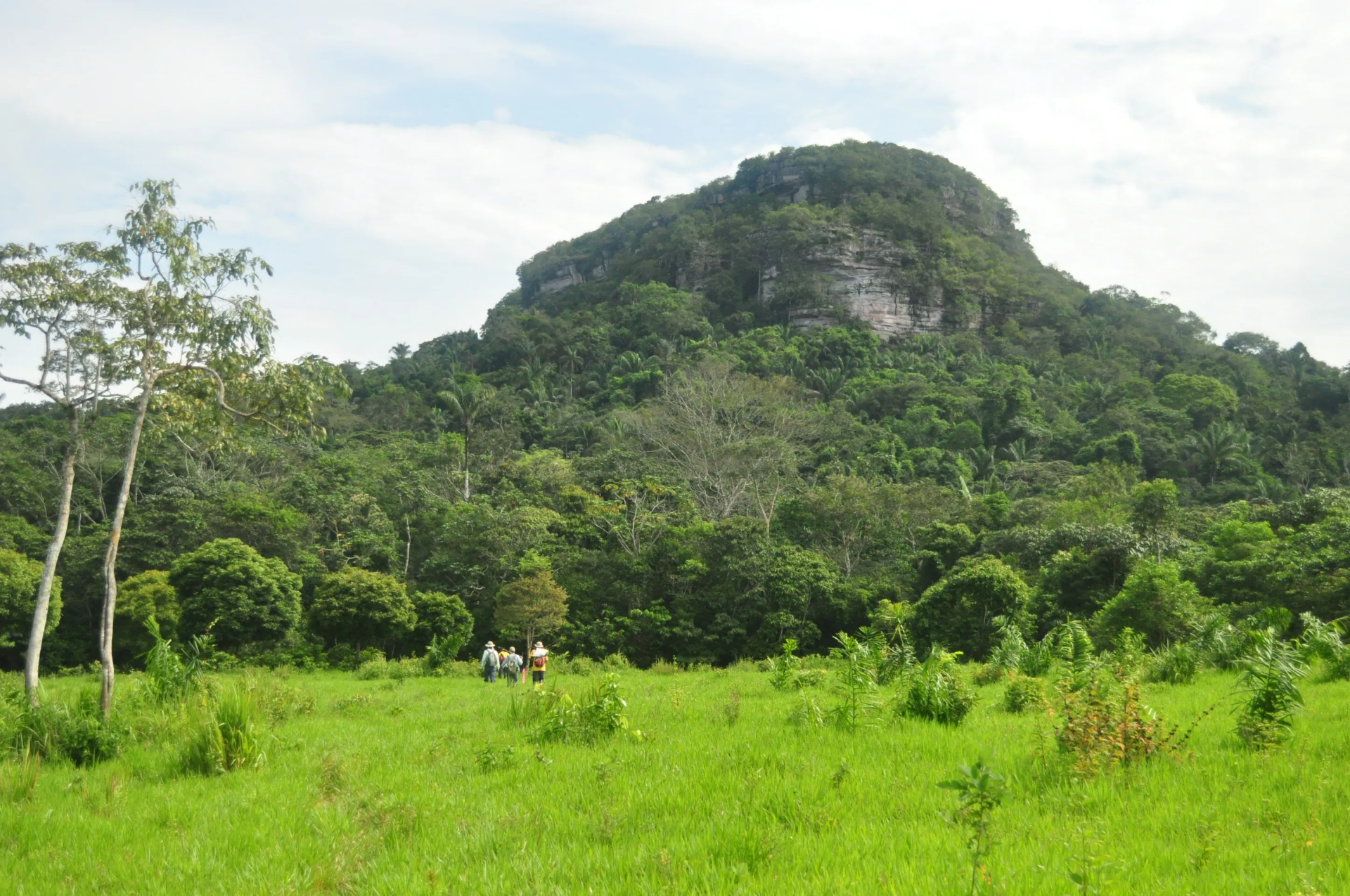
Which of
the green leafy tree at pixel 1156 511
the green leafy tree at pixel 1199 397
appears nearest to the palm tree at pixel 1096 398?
the green leafy tree at pixel 1199 397

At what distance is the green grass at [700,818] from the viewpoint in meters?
4.29

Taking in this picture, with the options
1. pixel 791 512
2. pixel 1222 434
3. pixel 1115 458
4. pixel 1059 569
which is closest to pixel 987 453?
pixel 1115 458

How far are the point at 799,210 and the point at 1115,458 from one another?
182 feet

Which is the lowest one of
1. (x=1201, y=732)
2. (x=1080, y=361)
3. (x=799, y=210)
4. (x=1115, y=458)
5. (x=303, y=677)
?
(x=303, y=677)

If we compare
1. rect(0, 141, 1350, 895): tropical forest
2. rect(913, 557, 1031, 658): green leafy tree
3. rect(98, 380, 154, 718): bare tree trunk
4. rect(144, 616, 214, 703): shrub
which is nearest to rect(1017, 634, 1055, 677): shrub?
rect(0, 141, 1350, 895): tropical forest

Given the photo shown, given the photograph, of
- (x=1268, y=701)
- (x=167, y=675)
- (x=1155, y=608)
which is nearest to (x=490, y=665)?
(x=167, y=675)

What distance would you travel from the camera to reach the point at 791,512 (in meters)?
38.6

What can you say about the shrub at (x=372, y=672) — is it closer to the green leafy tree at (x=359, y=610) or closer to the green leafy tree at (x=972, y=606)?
the green leafy tree at (x=359, y=610)

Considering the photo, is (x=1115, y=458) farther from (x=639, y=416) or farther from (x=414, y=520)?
(x=414, y=520)

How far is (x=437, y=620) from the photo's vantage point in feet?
103

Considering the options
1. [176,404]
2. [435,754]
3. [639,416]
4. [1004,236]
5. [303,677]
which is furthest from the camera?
[1004,236]

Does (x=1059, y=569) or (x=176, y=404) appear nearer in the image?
(x=176, y=404)

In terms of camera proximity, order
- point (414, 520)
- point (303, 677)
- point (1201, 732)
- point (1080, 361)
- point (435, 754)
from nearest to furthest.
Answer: point (1201, 732) → point (435, 754) → point (303, 677) → point (414, 520) → point (1080, 361)

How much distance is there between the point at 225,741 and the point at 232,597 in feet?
75.7
